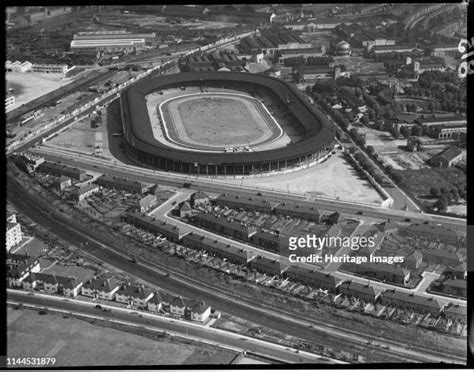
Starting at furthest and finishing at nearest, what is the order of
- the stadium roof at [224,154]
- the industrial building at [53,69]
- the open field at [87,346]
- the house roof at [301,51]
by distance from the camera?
1. the house roof at [301,51]
2. the industrial building at [53,69]
3. the stadium roof at [224,154]
4. the open field at [87,346]

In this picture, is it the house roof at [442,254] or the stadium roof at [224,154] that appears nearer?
the house roof at [442,254]

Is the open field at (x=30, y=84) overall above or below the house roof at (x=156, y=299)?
above

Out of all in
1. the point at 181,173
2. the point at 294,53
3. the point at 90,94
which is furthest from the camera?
the point at 294,53

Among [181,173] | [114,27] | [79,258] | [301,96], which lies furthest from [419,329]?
[114,27]

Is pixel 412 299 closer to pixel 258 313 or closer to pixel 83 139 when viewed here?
pixel 258 313

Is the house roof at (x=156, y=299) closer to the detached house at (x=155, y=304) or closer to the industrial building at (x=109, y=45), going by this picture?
the detached house at (x=155, y=304)

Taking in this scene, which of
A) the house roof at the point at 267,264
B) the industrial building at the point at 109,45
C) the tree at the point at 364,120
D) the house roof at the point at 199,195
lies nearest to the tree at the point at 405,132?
the tree at the point at 364,120

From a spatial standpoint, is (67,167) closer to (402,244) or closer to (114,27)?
(402,244)
